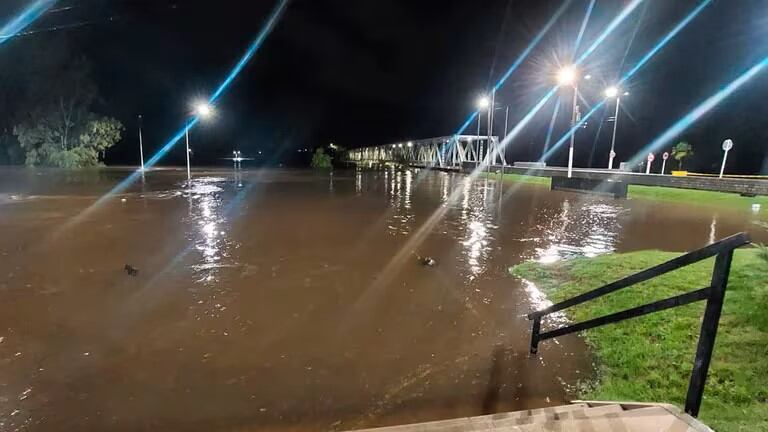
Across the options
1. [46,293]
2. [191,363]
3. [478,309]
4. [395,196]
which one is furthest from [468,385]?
[395,196]

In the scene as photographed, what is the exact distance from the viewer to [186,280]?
737 cm

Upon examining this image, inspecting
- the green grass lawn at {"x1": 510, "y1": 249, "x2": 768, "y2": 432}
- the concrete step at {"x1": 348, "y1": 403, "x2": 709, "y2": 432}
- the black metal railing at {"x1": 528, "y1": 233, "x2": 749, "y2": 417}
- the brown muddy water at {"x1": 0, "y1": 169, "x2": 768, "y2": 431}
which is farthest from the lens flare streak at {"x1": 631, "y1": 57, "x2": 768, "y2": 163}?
the concrete step at {"x1": 348, "y1": 403, "x2": 709, "y2": 432}

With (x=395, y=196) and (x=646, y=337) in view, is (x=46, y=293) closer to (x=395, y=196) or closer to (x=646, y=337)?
(x=646, y=337)

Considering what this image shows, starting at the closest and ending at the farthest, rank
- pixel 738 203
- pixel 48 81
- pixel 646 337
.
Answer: pixel 646 337 → pixel 738 203 → pixel 48 81

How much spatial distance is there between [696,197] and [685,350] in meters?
19.3

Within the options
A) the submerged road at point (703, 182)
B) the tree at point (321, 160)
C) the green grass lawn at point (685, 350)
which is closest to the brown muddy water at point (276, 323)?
the green grass lawn at point (685, 350)

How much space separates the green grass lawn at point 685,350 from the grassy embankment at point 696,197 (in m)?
13.8

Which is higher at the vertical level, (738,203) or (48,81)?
(48,81)

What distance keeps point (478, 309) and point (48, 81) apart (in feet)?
210

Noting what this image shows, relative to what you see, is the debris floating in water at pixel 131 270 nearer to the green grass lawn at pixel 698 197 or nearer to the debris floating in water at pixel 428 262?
the debris floating in water at pixel 428 262

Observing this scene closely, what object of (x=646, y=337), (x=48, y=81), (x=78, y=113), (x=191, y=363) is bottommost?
(x=191, y=363)

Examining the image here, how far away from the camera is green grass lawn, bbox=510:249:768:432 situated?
3.55 metres

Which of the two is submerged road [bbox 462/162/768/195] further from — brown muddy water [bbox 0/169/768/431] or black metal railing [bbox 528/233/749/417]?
black metal railing [bbox 528/233/749/417]

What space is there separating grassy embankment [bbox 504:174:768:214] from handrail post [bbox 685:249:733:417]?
17122 mm
